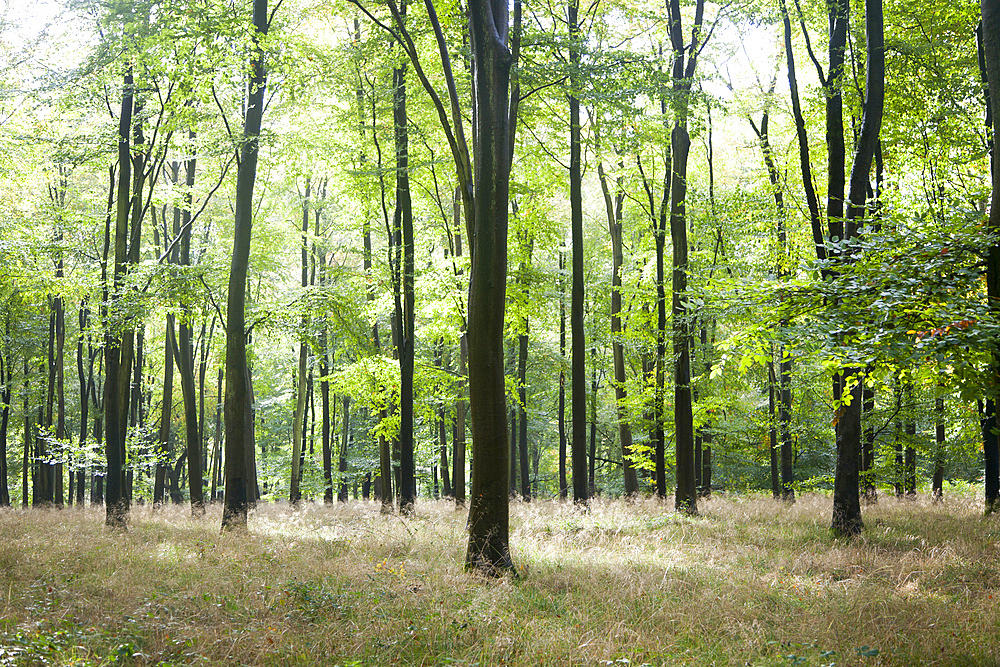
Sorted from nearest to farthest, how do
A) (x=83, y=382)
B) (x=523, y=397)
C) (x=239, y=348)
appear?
(x=239, y=348) → (x=523, y=397) → (x=83, y=382)

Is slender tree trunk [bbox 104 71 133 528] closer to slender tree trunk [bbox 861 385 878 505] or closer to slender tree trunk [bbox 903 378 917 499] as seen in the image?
slender tree trunk [bbox 861 385 878 505]

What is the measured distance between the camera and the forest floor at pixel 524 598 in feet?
16.4

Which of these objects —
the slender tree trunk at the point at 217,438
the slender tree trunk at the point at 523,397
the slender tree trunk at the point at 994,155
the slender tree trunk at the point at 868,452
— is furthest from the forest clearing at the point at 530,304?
the slender tree trunk at the point at 217,438

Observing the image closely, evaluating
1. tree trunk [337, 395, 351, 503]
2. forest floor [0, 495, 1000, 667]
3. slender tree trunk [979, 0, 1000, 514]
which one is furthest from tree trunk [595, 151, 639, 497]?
tree trunk [337, 395, 351, 503]

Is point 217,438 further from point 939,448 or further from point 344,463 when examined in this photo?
point 939,448

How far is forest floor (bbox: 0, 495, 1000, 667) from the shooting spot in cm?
500

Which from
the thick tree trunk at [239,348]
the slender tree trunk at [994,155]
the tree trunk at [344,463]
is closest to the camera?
the slender tree trunk at [994,155]

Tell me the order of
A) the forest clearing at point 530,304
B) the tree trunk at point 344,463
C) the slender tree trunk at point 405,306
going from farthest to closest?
the tree trunk at point 344,463 < the slender tree trunk at point 405,306 < the forest clearing at point 530,304

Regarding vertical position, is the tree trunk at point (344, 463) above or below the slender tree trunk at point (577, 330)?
below

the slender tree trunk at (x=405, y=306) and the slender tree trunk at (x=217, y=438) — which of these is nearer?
the slender tree trunk at (x=405, y=306)

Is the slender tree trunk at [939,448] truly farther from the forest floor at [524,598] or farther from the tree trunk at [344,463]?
the tree trunk at [344,463]

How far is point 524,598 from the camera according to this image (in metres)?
6.61

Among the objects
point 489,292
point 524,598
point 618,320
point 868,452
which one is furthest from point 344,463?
point 524,598

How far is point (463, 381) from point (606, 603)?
34.7ft
